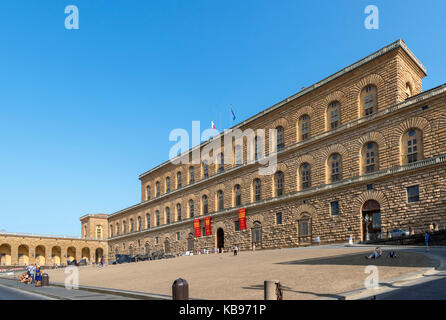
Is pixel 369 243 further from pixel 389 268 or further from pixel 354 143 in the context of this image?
pixel 389 268

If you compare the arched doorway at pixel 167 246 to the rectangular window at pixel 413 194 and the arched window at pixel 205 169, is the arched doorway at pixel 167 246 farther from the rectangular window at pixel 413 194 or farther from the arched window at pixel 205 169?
the rectangular window at pixel 413 194

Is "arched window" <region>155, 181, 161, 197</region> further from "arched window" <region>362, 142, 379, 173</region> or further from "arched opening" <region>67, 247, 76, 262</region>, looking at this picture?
"arched window" <region>362, 142, 379, 173</region>

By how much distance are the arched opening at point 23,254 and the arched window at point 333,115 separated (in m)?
62.6

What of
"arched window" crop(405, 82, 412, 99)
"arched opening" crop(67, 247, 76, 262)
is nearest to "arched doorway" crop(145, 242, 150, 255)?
"arched opening" crop(67, 247, 76, 262)

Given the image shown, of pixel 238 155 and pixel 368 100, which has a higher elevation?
pixel 368 100

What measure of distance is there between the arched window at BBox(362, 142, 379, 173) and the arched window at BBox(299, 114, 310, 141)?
6337 mm

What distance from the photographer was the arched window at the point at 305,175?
3456 cm

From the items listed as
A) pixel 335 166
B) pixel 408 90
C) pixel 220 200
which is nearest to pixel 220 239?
pixel 220 200

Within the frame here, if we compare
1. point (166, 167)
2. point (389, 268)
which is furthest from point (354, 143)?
point (166, 167)

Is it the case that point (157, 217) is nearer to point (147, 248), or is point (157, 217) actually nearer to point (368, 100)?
point (147, 248)

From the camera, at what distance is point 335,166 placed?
1270 inches

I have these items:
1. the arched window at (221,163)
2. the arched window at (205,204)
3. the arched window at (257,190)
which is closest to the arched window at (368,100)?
the arched window at (257,190)

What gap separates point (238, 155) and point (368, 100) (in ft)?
54.1

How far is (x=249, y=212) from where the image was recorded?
133 ft
